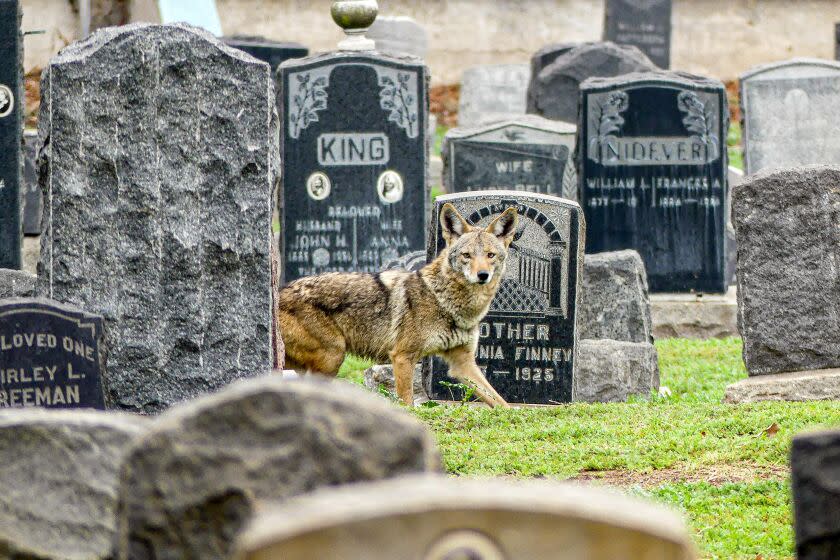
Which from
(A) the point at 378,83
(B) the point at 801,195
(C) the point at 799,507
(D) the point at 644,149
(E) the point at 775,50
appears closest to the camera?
(C) the point at 799,507

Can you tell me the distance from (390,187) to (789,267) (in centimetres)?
454

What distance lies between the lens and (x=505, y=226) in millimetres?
9180

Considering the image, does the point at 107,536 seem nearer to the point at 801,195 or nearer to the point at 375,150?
the point at 801,195

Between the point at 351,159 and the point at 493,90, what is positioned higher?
the point at 493,90

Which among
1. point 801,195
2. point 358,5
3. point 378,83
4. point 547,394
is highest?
point 358,5

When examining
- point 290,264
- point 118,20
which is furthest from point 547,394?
point 118,20

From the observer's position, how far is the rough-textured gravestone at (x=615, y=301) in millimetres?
10867

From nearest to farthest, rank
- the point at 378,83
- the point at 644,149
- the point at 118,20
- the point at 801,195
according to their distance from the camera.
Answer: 1. the point at 801,195
2. the point at 378,83
3. the point at 644,149
4. the point at 118,20

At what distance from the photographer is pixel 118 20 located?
24.4m

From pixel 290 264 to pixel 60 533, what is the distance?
8.57 metres

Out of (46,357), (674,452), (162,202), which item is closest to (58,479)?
(46,357)

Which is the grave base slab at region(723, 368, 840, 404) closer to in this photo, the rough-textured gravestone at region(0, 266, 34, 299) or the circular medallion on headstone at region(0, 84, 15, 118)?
the rough-textured gravestone at region(0, 266, 34, 299)

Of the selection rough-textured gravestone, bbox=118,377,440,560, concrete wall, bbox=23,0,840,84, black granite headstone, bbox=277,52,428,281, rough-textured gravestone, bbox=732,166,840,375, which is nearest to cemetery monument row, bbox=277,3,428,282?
black granite headstone, bbox=277,52,428,281

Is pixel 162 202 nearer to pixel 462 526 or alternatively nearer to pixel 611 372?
pixel 611 372
